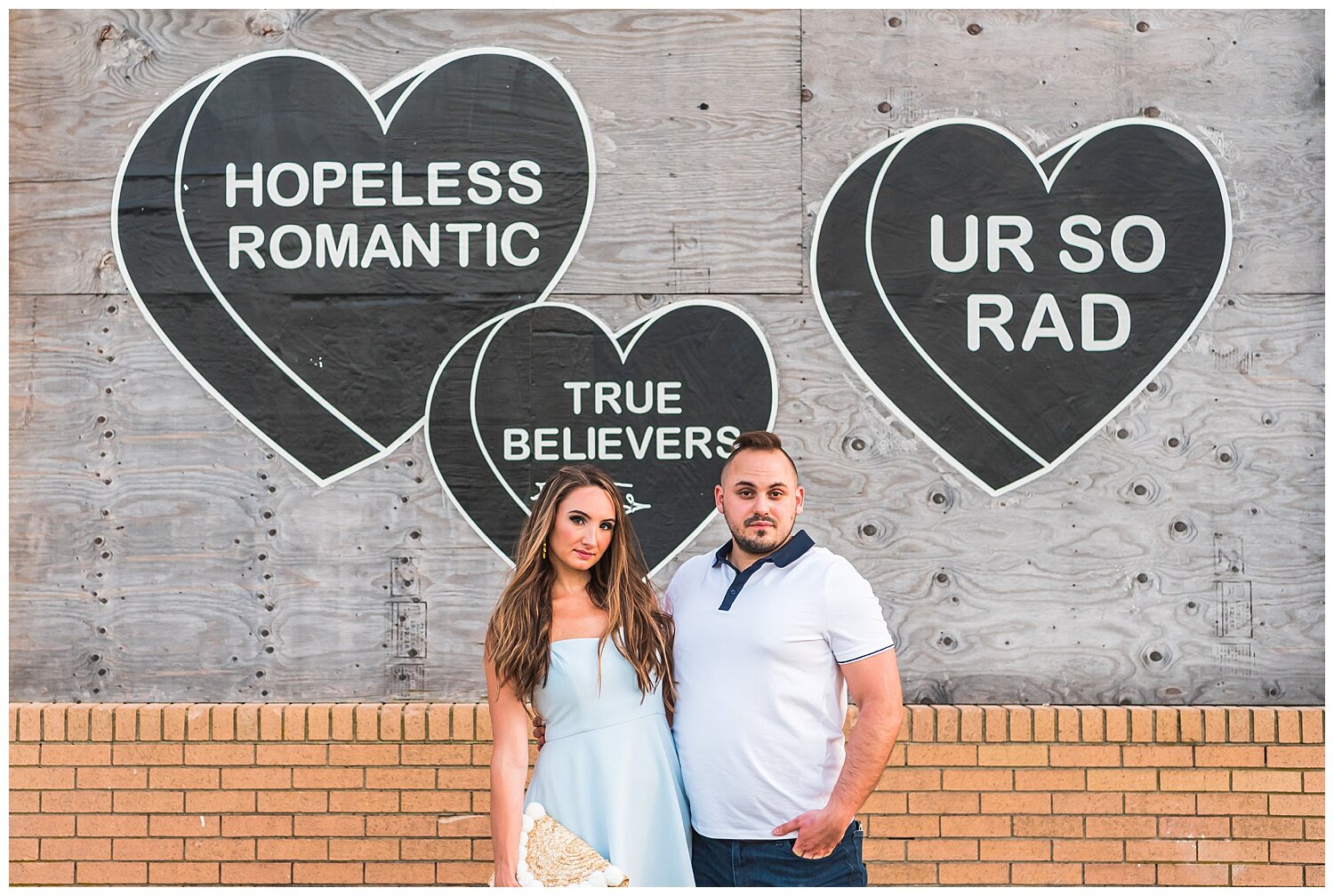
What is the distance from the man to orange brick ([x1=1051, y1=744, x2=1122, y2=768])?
1.61m

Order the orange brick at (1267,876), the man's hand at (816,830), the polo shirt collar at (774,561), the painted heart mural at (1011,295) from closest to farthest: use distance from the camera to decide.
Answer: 1. the man's hand at (816,830)
2. the polo shirt collar at (774,561)
3. the orange brick at (1267,876)
4. the painted heart mural at (1011,295)

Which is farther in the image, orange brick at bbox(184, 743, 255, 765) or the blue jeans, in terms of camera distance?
orange brick at bbox(184, 743, 255, 765)

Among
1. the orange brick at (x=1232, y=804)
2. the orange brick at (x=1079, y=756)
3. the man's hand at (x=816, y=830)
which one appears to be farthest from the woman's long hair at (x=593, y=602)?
the orange brick at (x=1232, y=804)

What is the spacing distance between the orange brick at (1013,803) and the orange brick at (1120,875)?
10.9 inches

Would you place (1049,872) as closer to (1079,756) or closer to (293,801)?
(1079,756)

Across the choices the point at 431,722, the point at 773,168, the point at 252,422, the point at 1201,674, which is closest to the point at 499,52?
the point at 773,168

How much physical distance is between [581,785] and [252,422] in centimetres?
223

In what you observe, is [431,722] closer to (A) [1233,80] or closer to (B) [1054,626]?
(B) [1054,626]

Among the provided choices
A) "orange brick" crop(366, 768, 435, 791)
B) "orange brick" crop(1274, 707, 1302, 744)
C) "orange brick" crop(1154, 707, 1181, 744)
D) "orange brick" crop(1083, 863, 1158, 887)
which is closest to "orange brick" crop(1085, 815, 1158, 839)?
"orange brick" crop(1083, 863, 1158, 887)

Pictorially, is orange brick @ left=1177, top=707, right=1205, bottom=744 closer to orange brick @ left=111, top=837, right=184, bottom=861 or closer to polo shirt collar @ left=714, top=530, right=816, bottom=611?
polo shirt collar @ left=714, top=530, right=816, bottom=611

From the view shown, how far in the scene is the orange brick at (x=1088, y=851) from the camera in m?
4.31

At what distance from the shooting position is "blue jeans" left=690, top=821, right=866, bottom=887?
2.92m

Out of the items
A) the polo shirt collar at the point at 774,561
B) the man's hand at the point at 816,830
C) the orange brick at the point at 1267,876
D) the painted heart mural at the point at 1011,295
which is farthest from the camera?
the painted heart mural at the point at 1011,295

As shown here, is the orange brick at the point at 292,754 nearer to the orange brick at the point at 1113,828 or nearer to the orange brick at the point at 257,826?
the orange brick at the point at 257,826
